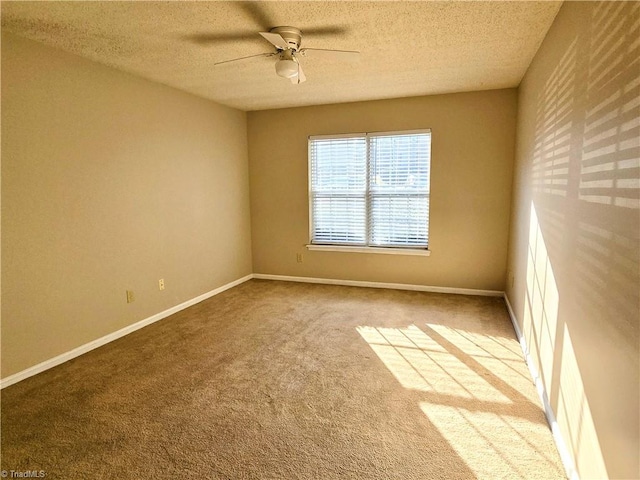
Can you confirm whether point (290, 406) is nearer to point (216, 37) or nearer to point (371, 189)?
point (216, 37)

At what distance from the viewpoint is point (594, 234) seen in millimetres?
1530

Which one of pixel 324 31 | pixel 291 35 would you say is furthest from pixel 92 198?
pixel 324 31

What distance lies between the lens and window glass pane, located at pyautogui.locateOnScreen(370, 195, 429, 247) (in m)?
4.72

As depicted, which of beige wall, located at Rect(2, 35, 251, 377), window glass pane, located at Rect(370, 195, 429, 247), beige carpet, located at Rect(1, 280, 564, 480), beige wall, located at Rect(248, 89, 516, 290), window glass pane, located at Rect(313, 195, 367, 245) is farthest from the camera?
window glass pane, located at Rect(313, 195, 367, 245)

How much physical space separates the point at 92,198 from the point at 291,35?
2.17 m

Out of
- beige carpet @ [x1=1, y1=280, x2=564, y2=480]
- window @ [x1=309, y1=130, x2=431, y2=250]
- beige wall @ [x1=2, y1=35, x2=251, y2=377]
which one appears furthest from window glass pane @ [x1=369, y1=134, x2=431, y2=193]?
beige wall @ [x1=2, y1=35, x2=251, y2=377]

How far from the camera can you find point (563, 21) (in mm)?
2178

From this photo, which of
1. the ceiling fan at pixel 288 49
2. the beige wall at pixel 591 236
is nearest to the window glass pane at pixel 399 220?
the beige wall at pixel 591 236

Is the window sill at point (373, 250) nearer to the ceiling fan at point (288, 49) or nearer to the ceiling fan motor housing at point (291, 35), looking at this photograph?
the ceiling fan at point (288, 49)

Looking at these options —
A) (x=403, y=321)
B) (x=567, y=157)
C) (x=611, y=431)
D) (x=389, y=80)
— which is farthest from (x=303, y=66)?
(x=611, y=431)

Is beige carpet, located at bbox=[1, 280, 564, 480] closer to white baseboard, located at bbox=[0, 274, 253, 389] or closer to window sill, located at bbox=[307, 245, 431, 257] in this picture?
white baseboard, located at bbox=[0, 274, 253, 389]

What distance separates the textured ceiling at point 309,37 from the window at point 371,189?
3.11 ft

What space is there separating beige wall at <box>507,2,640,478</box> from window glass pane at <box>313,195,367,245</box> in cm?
262

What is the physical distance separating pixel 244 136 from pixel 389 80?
7.81ft
